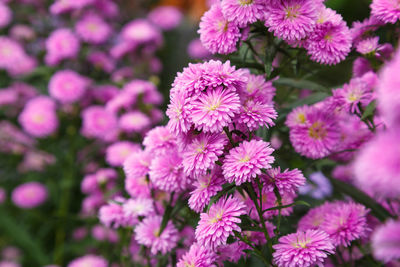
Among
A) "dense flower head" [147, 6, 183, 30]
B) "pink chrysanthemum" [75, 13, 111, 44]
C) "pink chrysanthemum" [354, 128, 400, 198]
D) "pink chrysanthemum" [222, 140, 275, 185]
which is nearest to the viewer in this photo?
"pink chrysanthemum" [354, 128, 400, 198]

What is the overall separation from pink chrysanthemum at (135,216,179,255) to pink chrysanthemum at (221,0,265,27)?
0.35 m

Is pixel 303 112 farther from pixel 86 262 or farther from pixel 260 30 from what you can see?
pixel 86 262

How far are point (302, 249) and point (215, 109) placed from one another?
21cm

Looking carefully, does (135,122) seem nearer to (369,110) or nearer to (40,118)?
(40,118)

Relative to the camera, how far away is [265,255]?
1.93 feet

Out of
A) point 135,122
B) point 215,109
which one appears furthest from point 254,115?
point 135,122

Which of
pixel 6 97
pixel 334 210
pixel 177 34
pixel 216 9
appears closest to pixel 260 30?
pixel 216 9

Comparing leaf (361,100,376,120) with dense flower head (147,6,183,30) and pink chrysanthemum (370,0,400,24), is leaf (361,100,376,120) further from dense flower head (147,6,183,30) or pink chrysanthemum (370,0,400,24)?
dense flower head (147,6,183,30)

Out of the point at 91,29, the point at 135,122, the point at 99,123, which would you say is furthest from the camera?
the point at 91,29

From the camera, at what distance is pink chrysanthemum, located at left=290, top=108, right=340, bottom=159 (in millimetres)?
659

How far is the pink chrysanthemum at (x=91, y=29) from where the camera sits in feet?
4.25

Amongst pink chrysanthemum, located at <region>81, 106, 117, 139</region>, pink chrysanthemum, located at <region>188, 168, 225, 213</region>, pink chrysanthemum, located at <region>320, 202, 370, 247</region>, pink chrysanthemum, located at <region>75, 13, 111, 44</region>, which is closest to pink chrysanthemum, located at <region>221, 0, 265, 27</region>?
pink chrysanthemum, located at <region>188, 168, 225, 213</region>

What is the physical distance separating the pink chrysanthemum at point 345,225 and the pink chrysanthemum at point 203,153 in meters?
0.21

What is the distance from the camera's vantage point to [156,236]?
654 millimetres
